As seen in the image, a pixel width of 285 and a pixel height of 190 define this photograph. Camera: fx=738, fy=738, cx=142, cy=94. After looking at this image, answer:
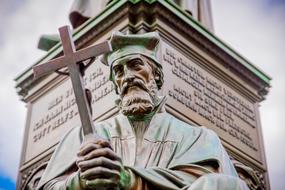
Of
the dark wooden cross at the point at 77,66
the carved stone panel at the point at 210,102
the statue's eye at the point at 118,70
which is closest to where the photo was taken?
the dark wooden cross at the point at 77,66

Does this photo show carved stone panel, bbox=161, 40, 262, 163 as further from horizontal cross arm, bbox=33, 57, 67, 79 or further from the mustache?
horizontal cross arm, bbox=33, 57, 67, 79

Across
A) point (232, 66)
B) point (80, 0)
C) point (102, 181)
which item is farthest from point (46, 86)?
point (102, 181)

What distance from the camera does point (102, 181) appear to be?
3846 mm

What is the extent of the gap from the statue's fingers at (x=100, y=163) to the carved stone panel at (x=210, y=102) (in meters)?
3.21

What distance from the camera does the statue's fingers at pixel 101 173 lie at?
3.84 meters

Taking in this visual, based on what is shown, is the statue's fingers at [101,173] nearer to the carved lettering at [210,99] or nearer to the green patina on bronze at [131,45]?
the green patina on bronze at [131,45]

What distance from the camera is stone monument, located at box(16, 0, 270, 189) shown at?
24.5 ft

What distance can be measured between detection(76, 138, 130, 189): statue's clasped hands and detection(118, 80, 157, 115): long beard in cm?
63

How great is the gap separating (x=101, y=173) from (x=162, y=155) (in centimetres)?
62

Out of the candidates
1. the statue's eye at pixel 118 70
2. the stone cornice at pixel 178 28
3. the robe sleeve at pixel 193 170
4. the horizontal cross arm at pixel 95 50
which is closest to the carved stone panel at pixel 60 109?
the stone cornice at pixel 178 28

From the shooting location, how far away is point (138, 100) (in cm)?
453

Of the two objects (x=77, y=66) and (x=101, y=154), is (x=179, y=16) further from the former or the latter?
(x=101, y=154)

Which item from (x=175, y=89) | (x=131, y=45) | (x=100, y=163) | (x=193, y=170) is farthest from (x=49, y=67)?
(x=175, y=89)

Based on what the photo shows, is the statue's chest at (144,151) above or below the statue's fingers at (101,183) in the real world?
above
